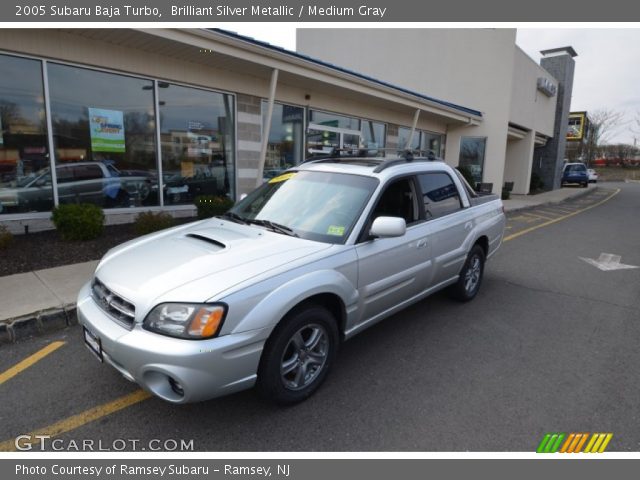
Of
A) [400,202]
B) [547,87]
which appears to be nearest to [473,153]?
[547,87]

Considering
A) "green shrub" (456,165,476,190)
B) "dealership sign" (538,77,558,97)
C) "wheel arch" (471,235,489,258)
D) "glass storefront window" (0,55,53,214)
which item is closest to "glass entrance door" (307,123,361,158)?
"green shrub" (456,165,476,190)

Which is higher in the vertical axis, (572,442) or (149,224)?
(149,224)

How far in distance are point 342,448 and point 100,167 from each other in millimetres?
7103

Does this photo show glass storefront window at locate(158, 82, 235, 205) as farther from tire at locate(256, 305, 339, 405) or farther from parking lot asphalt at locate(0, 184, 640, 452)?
tire at locate(256, 305, 339, 405)

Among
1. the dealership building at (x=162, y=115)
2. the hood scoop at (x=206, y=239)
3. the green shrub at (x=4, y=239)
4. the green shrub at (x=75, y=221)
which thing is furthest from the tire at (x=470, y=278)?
the green shrub at (x=4, y=239)

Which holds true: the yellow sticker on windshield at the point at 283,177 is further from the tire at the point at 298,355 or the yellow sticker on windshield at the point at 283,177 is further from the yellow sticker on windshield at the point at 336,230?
the tire at the point at 298,355

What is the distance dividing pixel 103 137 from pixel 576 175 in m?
30.7

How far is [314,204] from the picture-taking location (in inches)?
137

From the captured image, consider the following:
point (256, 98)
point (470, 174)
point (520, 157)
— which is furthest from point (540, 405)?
point (520, 157)

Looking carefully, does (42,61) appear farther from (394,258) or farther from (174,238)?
(394,258)

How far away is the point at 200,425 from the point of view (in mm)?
2660

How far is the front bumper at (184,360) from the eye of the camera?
2262 mm

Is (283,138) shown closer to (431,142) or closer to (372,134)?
(372,134)

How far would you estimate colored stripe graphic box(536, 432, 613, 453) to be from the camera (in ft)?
8.26
